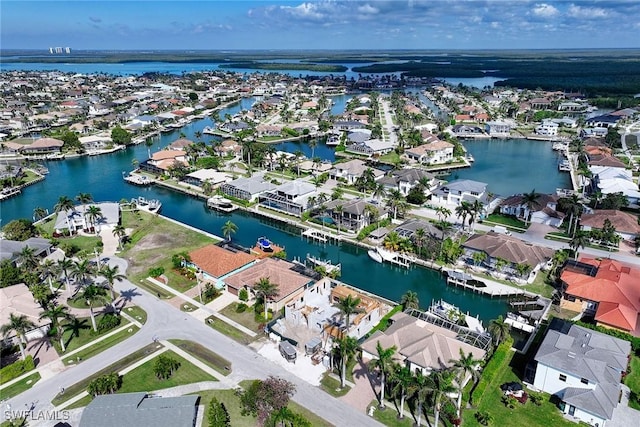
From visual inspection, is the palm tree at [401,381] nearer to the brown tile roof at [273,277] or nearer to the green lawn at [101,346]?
the brown tile roof at [273,277]

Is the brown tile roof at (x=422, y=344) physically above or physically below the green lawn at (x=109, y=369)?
above

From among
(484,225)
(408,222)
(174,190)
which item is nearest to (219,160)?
(174,190)

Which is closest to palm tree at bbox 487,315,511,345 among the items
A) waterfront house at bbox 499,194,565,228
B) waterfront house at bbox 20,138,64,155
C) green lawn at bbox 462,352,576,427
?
green lawn at bbox 462,352,576,427

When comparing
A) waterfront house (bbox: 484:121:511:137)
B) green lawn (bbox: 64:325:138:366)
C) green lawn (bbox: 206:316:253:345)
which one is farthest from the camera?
waterfront house (bbox: 484:121:511:137)

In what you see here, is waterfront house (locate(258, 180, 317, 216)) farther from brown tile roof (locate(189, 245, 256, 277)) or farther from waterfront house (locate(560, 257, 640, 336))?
waterfront house (locate(560, 257, 640, 336))

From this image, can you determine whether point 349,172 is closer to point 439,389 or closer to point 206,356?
point 206,356

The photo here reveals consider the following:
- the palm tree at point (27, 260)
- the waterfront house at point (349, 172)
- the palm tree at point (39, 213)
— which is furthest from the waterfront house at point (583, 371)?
the palm tree at point (39, 213)

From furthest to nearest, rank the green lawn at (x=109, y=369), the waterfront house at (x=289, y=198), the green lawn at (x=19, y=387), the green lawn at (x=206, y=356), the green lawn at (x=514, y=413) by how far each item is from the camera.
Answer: the waterfront house at (x=289, y=198)
the green lawn at (x=206, y=356)
the green lawn at (x=19, y=387)
the green lawn at (x=109, y=369)
the green lawn at (x=514, y=413)
